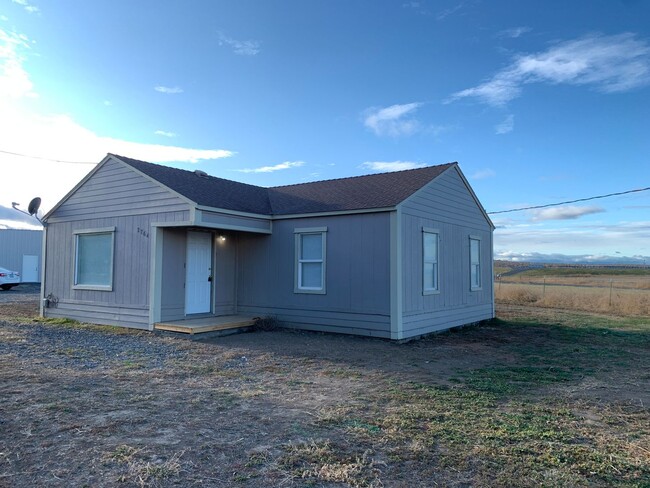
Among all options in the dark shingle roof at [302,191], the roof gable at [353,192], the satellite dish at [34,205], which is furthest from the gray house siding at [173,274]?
the satellite dish at [34,205]

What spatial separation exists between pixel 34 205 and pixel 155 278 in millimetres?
5350

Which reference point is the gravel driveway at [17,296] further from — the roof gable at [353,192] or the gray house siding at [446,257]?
the gray house siding at [446,257]

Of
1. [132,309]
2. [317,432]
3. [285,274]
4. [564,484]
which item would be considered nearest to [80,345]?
[132,309]

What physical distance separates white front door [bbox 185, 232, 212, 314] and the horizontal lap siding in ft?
3.21

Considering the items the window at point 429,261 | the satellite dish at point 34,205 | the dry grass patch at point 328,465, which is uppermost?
the satellite dish at point 34,205

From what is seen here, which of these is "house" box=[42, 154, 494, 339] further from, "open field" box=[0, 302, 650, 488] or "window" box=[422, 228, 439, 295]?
"open field" box=[0, 302, 650, 488]

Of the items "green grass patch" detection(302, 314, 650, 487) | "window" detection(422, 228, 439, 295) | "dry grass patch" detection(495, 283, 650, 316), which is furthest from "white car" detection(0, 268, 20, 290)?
"green grass patch" detection(302, 314, 650, 487)

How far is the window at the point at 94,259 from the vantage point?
12000 millimetres

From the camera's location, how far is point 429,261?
11531mm

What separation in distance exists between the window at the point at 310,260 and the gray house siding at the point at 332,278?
14 cm

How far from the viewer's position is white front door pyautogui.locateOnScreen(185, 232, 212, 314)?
38.0ft

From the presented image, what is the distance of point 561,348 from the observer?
973cm

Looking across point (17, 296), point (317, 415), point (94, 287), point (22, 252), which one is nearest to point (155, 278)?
point (94, 287)

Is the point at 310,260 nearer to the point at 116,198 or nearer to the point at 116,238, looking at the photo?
the point at 116,238
